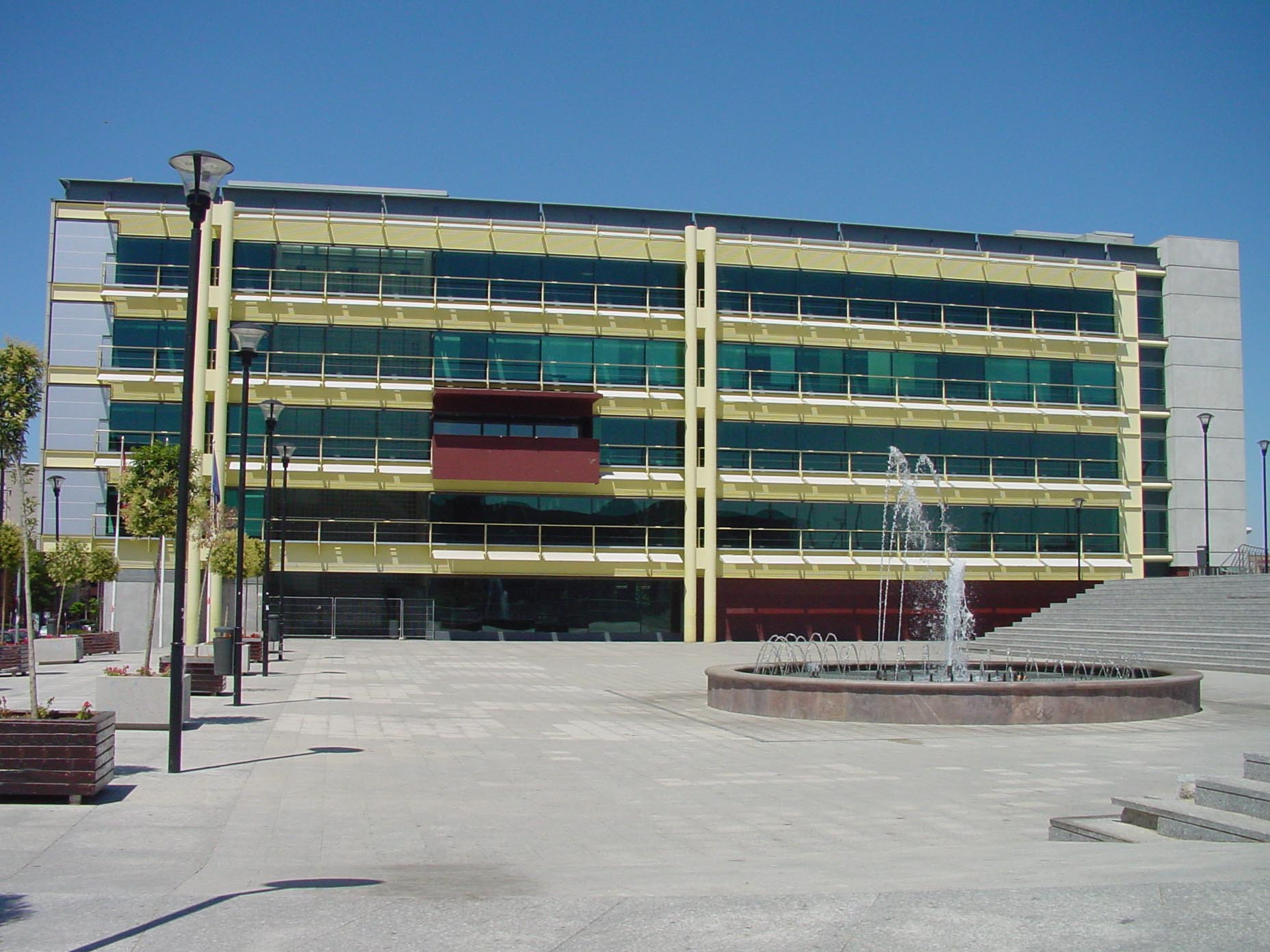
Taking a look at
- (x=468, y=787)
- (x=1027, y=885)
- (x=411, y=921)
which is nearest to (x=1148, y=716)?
(x=468, y=787)

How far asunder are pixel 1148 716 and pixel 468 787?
11.3 meters

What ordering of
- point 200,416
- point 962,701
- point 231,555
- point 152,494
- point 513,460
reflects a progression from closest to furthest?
point 152,494
point 962,701
point 231,555
point 200,416
point 513,460

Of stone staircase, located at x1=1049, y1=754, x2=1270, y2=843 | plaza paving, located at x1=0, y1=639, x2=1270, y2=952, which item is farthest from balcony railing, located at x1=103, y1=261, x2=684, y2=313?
stone staircase, located at x1=1049, y1=754, x2=1270, y2=843

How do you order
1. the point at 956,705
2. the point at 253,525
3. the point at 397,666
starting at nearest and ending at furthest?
1. the point at 956,705
2. the point at 397,666
3. the point at 253,525

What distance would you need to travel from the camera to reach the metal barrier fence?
140ft

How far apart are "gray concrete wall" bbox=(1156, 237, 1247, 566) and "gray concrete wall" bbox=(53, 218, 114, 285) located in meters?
45.6

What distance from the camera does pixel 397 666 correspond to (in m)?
29.6

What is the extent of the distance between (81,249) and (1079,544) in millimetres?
37258

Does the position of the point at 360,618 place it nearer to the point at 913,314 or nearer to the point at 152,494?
the point at 913,314

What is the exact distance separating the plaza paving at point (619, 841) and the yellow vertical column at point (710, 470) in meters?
25.0

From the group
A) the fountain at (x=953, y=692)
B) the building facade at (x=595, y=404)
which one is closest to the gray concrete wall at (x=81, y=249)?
the building facade at (x=595, y=404)

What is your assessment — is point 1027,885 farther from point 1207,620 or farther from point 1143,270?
point 1143,270

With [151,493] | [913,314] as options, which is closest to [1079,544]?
[913,314]

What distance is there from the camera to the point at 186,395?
40.0 ft
